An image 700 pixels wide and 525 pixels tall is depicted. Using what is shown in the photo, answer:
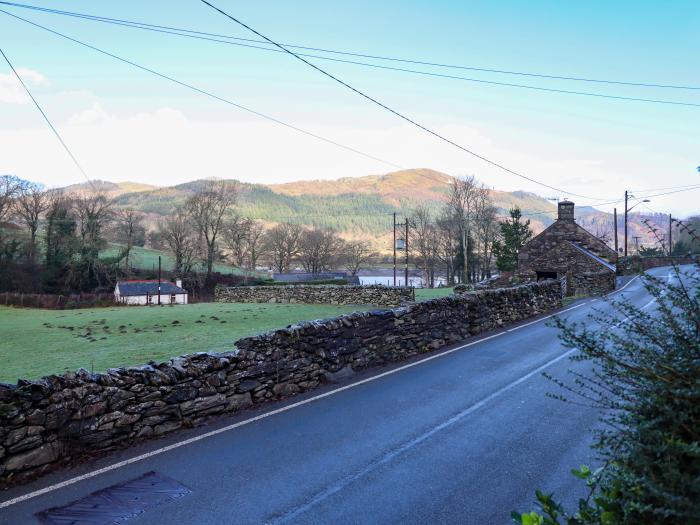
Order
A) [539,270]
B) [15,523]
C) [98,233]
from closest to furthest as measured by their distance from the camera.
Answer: [15,523] < [539,270] < [98,233]

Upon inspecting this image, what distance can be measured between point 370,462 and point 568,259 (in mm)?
32793

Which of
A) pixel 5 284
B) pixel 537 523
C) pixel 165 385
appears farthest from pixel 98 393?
pixel 5 284

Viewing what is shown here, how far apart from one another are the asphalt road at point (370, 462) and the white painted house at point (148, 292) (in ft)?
183

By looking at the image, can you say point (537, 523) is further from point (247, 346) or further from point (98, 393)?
point (247, 346)

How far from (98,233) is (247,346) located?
61.8m

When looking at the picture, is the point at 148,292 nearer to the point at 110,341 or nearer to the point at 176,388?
the point at 110,341

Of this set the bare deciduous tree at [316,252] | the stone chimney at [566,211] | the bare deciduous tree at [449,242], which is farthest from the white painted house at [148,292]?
the stone chimney at [566,211]

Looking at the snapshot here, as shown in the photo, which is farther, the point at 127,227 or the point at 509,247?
the point at 127,227

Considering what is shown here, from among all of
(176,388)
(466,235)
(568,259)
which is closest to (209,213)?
(466,235)

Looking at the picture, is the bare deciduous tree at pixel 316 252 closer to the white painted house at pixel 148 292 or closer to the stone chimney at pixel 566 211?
the white painted house at pixel 148 292

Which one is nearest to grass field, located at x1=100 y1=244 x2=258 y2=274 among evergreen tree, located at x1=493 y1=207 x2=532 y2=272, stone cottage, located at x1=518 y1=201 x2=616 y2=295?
evergreen tree, located at x1=493 y1=207 x2=532 y2=272

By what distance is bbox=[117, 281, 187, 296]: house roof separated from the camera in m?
60.4

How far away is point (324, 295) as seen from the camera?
39219 mm

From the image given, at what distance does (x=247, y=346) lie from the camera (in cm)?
832
